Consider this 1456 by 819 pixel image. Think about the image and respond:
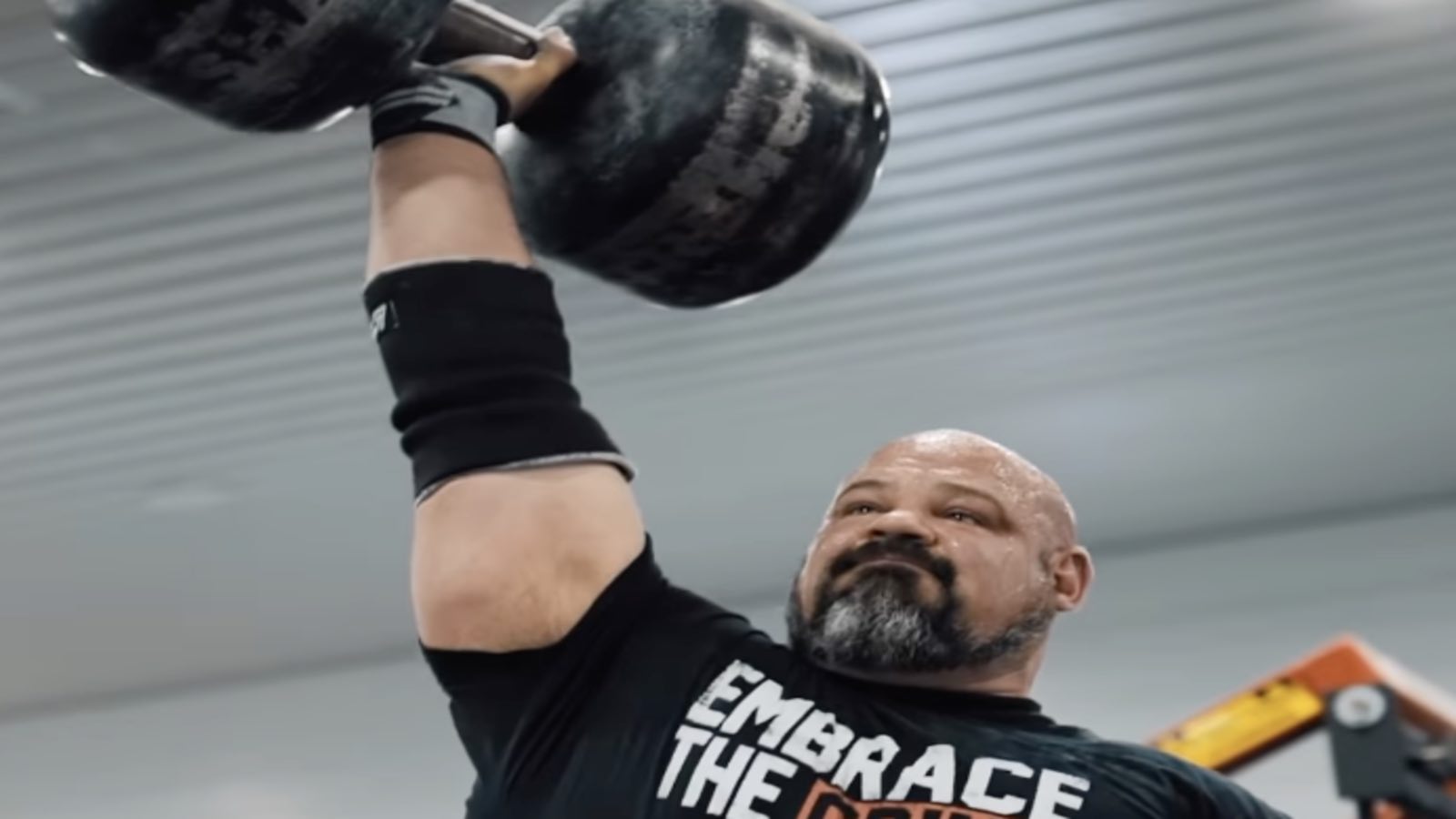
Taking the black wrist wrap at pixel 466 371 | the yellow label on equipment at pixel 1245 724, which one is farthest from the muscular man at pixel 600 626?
the yellow label on equipment at pixel 1245 724

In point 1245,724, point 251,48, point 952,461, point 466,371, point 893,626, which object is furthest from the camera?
point 1245,724

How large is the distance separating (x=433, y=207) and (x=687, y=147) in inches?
7.4

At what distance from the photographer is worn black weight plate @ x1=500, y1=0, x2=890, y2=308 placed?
4.49 ft

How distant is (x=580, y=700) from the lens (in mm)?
1339

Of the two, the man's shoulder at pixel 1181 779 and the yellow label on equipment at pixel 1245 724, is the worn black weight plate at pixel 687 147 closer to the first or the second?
the man's shoulder at pixel 1181 779

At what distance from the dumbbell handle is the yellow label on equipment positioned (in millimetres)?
1613

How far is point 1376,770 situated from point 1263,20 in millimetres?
1658

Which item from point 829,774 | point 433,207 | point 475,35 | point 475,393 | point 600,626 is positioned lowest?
point 829,774

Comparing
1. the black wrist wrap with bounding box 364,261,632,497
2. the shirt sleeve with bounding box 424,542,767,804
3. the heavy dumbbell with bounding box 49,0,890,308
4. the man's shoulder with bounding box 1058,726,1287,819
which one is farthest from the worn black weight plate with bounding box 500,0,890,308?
the man's shoulder with bounding box 1058,726,1287,819

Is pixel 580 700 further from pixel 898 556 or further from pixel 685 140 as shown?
pixel 685 140

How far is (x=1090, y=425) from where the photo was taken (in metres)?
5.01

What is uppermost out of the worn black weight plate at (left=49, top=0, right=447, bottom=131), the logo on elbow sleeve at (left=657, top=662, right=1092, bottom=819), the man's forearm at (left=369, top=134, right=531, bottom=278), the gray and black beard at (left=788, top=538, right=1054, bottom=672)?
the worn black weight plate at (left=49, top=0, right=447, bottom=131)

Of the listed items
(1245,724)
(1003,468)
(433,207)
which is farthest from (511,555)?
(1245,724)

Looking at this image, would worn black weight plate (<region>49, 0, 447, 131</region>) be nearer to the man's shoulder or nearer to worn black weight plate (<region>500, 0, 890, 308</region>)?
worn black weight plate (<region>500, 0, 890, 308</region>)
